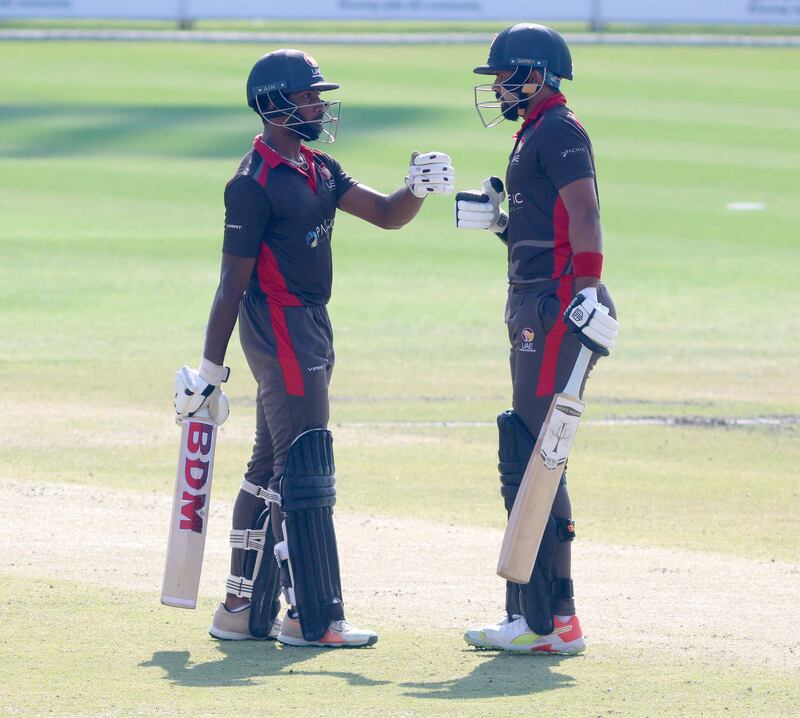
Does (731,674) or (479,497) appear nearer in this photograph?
(731,674)

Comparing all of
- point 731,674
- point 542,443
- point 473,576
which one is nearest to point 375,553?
point 473,576

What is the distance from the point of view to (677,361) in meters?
13.4

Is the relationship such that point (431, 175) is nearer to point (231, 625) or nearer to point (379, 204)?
point (379, 204)

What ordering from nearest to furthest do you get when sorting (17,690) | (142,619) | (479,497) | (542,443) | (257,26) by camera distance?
1. (17,690)
2. (542,443)
3. (142,619)
4. (479,497)
5. (257,26)

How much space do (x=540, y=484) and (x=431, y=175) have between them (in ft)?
3.90

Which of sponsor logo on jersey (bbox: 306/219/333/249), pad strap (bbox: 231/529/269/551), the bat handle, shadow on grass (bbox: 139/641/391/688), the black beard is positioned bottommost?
shadow on grass (bbox: 139/641/391/688)

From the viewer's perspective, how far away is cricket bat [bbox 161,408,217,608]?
20.5 ft

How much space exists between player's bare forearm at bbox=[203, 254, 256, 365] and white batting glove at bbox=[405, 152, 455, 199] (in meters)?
0.68

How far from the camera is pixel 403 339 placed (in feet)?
46.9

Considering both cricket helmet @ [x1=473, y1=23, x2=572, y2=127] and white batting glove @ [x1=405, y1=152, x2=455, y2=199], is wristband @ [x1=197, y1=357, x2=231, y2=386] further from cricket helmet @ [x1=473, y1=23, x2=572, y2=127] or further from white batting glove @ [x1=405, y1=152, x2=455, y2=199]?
cricket helmet @ [x1=473, y1=23, x2=572, y2=127]

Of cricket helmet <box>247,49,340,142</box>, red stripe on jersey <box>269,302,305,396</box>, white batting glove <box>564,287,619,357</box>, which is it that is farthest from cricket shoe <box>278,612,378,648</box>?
cricket helmet <box>247,49,340,142</box>

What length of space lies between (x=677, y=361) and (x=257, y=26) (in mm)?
24819

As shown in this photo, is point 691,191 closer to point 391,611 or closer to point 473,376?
point 473,376

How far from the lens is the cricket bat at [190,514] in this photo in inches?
246
